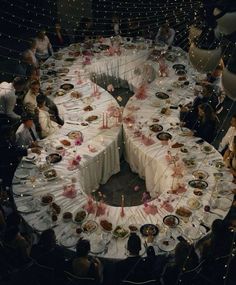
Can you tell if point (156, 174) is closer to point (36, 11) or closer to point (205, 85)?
point (205, 85)

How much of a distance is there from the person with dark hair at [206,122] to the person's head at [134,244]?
2969mm

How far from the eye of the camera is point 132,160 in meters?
8.59

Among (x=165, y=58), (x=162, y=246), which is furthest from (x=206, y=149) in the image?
(x=165, y=58)

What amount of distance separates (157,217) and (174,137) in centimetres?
196

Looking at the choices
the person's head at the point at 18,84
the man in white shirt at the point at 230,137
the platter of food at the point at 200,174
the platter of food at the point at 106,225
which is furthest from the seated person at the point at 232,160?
the person's head at the point at 18,84

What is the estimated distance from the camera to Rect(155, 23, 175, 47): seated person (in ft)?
36.8

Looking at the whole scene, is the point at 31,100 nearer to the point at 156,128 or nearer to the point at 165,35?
the point at 156,128

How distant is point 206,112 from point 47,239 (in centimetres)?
400

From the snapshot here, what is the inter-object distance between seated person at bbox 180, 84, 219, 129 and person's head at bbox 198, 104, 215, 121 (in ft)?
0.80

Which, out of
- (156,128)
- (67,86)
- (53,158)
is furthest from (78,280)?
(67,86)

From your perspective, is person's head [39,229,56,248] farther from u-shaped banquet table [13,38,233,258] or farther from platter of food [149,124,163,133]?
platter of food [149,124,163,133]

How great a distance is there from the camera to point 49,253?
19.4ft

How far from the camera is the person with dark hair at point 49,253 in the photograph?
581 centimetres

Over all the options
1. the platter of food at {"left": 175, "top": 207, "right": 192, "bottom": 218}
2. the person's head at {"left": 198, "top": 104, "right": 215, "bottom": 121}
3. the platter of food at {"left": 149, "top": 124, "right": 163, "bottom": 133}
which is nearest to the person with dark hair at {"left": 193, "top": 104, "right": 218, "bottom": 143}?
the person's head at {"left": 198, "top": 104, "right": 215, "bottom": 121}
